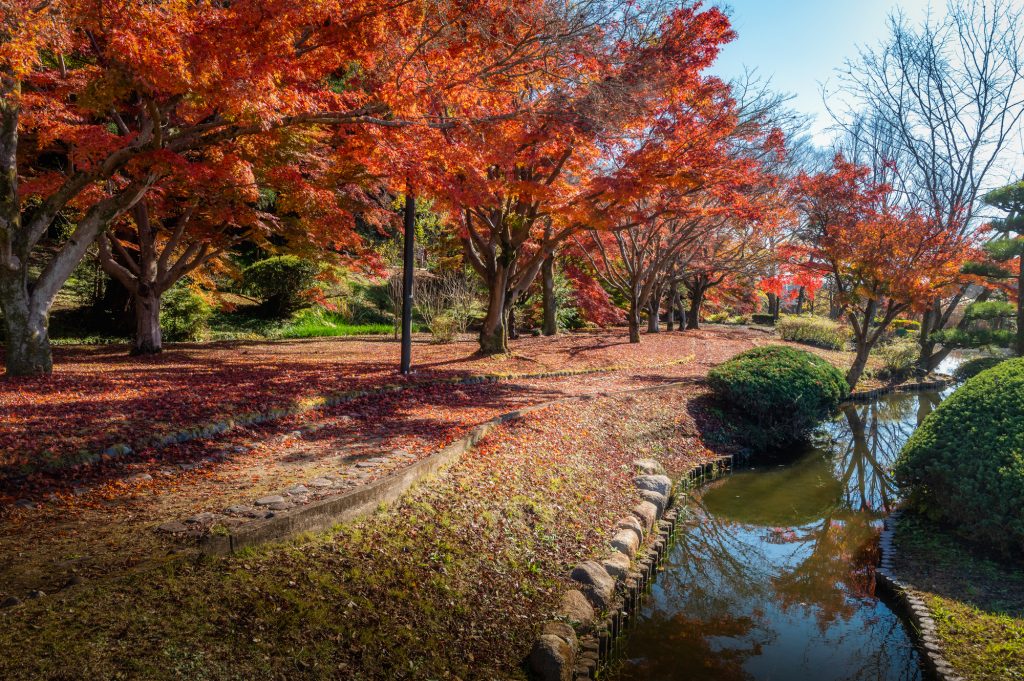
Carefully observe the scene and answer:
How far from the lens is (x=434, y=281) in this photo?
810 inches

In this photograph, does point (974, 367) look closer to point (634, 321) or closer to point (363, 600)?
point (634, 321)

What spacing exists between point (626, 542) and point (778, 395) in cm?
556

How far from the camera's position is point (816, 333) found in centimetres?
2312

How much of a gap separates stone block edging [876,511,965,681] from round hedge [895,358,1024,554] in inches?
25.3

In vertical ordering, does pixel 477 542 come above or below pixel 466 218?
below

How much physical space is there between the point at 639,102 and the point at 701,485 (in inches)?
225

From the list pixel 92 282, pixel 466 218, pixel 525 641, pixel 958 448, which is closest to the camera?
pixel 525 641

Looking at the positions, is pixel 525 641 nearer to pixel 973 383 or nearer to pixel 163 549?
pixel 163 549

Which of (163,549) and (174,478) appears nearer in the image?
(163,549)

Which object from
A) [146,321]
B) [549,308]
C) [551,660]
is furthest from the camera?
[549,308]

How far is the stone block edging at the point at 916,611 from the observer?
4.27 metres

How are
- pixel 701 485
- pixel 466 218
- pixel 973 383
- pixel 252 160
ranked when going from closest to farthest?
pixel 973 383 < pixel 701 485 < pixel 252 160 < pixel 466 218

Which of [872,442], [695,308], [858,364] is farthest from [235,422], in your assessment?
[695,308]

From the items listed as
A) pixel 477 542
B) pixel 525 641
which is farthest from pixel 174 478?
pixel 525 641
